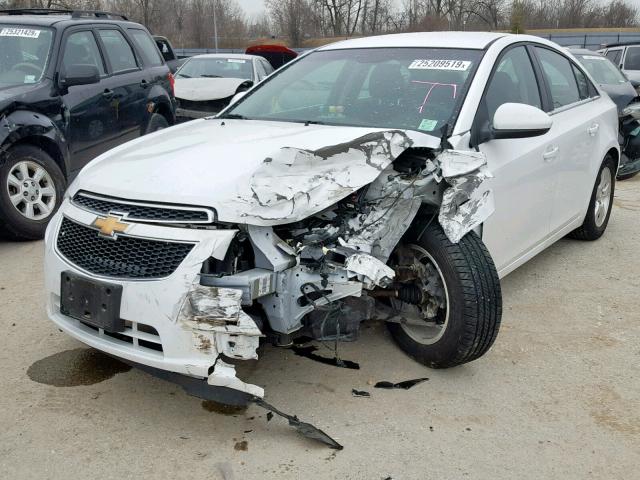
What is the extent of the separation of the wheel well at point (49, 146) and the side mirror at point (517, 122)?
400 cm

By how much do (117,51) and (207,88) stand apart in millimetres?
3293

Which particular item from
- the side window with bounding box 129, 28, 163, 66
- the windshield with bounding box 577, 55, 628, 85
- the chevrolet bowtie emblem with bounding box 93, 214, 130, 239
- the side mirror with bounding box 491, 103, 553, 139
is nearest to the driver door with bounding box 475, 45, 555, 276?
the side mirror with bounding box 491, 103, 553, 139

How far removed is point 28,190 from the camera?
5.45 metres

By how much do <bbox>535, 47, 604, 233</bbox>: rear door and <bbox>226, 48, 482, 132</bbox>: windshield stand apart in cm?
91

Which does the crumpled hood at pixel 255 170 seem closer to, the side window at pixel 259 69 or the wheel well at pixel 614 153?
the wheel well at pixel 614 153

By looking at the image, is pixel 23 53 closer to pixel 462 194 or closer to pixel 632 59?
pixel 462 194

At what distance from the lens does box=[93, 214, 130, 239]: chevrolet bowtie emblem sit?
280 centimetres

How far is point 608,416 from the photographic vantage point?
3.02m

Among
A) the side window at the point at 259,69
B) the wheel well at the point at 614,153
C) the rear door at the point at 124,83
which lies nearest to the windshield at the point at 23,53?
the rear door at the point at 124,83

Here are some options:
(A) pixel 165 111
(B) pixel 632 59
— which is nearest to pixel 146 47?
(A) pixel 165 111

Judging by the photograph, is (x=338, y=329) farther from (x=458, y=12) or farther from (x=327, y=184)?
(x=458, y=12)

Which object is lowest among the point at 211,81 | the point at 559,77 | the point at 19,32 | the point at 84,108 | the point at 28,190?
the point at 28,190

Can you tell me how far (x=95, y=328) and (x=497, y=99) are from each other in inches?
101

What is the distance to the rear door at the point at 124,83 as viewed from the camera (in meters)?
6.61
